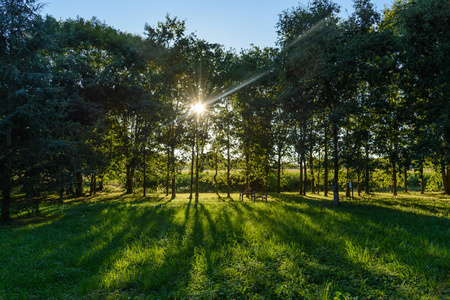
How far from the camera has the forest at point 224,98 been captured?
1394cm

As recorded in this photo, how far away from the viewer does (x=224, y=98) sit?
100ft

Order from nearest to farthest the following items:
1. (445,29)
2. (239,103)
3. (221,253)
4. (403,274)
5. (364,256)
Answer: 1. (403,274)
2. (364,256)
3. (221,253)
4. (445,29)
5. (239,103)

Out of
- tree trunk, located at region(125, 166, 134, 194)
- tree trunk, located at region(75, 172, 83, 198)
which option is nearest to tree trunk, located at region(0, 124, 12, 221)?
tree trunk, located at region(75, 172, 83, 198)

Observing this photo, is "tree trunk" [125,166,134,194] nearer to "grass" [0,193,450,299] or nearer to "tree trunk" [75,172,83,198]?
"tree trunk" [75,172,83,198]

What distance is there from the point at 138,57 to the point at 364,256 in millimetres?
28749

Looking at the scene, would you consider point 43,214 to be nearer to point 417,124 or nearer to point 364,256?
point 364,256

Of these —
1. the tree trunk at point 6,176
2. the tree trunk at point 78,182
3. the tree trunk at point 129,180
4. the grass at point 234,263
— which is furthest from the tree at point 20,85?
the tree trunk at point 129,180

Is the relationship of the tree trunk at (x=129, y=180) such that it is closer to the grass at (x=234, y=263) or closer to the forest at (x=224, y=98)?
the forest at (x=224, y=98)

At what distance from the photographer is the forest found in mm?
13938

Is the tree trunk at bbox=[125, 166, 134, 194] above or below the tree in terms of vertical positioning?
below

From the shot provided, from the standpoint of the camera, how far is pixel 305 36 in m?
17.9

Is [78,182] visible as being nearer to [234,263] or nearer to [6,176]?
[6,176]

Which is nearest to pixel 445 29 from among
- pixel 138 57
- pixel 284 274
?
pixel 284 274

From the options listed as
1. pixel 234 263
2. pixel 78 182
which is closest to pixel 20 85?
pixel 78 182
